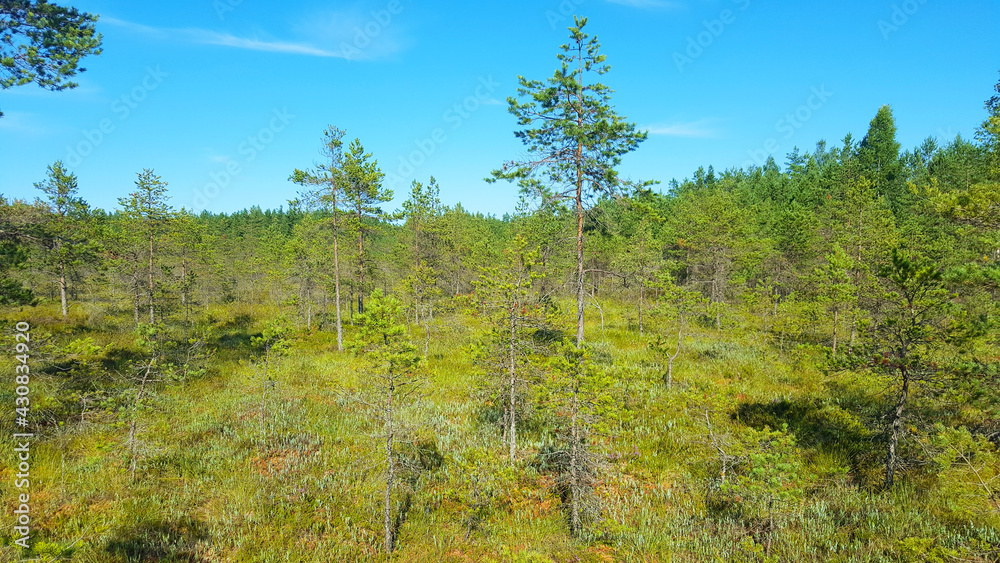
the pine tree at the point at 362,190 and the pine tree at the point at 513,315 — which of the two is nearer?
the pine tree at the point at 513,315

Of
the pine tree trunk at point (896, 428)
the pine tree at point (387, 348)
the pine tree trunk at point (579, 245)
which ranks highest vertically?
the pine tree trunk at point (579, 245)

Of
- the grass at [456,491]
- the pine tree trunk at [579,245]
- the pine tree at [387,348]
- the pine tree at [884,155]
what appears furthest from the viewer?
the pine tree at [884,155]

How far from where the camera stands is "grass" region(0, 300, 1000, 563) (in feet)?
22.5

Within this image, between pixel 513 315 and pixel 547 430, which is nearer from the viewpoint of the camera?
pixel 513 315

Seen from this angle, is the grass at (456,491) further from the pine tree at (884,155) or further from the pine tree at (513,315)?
the pine tree at (884,155)

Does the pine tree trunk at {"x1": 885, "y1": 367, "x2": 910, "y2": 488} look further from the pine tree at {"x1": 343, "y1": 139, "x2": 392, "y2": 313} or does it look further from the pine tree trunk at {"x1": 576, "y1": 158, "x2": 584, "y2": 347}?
the pine tree at {"x1": 343, "y1": 139, "x2": 392, "y2": 313}

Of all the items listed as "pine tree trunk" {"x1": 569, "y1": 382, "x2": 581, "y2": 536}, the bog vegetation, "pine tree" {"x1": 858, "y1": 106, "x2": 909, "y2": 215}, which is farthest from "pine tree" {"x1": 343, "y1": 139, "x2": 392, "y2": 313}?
"pine tree" {"x1": 858, "y1": 106, "x2": 909, "y2": 215}

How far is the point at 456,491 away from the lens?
898 cm

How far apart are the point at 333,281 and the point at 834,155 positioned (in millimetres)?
94528

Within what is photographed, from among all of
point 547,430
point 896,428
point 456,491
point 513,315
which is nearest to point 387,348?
point 513,315

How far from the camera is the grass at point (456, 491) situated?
6.86 metres

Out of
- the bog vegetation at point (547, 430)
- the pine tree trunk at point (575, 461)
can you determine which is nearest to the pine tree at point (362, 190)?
the bog vegetation at point (547, 430)

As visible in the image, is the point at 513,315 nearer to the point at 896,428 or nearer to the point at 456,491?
the point at 456,491

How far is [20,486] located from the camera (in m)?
7.73
